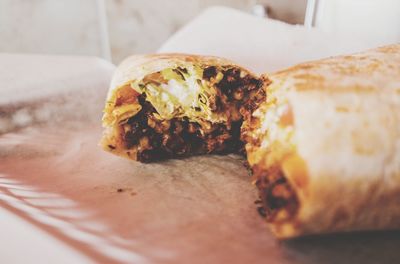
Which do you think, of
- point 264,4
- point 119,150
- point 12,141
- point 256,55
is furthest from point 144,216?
point 264,4

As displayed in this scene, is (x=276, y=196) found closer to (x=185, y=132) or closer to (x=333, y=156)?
(x=333, y=156)

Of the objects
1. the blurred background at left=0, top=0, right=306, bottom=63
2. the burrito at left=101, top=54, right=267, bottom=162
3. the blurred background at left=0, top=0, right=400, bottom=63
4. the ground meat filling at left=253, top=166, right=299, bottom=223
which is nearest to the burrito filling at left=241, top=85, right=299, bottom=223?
the ground meat filling at left=253, top=166, right=299, bottom=223

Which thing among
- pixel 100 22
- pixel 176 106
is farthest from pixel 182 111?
pixel 100 22

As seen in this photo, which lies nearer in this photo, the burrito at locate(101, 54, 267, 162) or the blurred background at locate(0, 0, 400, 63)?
the burrito at locate(101, 54, 267, 162)

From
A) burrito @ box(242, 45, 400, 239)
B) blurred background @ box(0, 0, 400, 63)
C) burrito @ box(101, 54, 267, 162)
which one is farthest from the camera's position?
blurred background @ box(0, 0, 400, 63)

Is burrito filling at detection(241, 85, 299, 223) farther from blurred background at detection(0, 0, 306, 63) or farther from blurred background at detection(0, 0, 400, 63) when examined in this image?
blurred background at detection(0, 0, 306, 63)

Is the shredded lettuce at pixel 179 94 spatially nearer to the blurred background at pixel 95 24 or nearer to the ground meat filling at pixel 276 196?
the ground meat filling at pixel 276 196

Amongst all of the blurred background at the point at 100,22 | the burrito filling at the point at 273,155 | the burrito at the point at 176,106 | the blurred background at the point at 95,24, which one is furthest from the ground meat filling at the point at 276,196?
the blurred background at the point at 95,24
